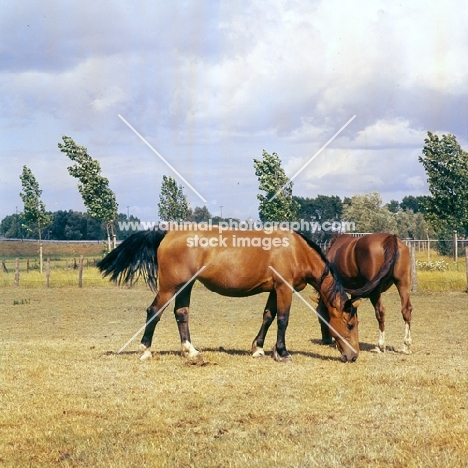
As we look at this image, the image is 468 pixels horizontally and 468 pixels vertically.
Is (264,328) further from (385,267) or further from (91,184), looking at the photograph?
(91,184)

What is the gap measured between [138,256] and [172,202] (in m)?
36.4

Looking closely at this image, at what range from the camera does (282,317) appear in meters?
10.4

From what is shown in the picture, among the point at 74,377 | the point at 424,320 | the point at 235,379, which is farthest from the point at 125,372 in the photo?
the point at 424,320

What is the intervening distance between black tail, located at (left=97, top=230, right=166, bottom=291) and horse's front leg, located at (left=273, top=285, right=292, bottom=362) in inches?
77.0

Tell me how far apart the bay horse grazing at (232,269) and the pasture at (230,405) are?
0.55 metres

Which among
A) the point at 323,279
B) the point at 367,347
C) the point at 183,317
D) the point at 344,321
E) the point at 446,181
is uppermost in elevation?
the point at 446,181

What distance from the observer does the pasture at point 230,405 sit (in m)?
Answer: 5.54

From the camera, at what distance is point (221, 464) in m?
5.32

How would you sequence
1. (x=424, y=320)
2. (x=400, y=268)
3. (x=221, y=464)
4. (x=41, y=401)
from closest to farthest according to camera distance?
(x=221, y=464), (x=41, y=401), (x=400, y=268), (x=424, y=320)

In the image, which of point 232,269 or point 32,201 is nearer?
point 232,269

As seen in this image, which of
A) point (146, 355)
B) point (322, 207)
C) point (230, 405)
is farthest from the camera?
point (322, 207)

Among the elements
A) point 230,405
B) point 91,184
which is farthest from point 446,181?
point 230,405

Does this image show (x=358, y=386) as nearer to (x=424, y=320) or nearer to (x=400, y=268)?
(x=400, y=268)

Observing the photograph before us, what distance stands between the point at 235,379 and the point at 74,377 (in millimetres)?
2099
